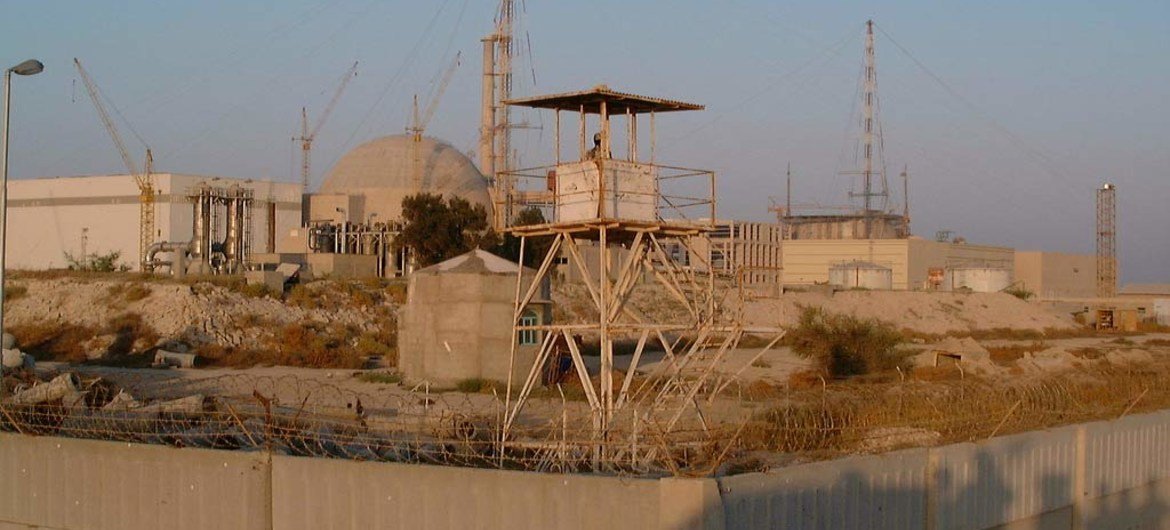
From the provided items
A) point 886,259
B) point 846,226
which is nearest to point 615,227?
point 886,259

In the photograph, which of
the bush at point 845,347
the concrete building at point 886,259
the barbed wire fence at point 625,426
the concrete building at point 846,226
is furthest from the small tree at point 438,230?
the concrete building at point 846,226

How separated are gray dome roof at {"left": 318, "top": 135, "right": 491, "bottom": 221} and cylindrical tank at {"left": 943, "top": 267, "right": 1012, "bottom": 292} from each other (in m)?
30.7

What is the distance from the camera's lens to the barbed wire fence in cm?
1401

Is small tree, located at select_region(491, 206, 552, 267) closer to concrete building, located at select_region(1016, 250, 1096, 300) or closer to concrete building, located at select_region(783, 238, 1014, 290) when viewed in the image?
concrete building, located at select_region(783, 238, 1014, 290)

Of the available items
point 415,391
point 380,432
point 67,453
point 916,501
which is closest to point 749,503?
point 916,501

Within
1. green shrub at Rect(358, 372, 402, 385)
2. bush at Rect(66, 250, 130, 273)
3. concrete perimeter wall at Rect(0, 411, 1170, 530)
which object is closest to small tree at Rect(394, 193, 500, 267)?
bush at Rect(66, 250, 130, 273)

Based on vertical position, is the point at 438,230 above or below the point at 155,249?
above

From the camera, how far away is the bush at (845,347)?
38.0m

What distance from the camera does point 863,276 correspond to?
262 feet

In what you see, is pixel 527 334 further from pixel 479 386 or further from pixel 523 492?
pixel 523 492

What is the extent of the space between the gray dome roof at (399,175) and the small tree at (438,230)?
1241cm

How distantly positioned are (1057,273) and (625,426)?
94954 mm

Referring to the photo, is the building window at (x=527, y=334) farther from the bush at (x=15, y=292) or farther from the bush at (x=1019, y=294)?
the bush at (x=1019, y=294)

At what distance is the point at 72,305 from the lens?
154 feet
